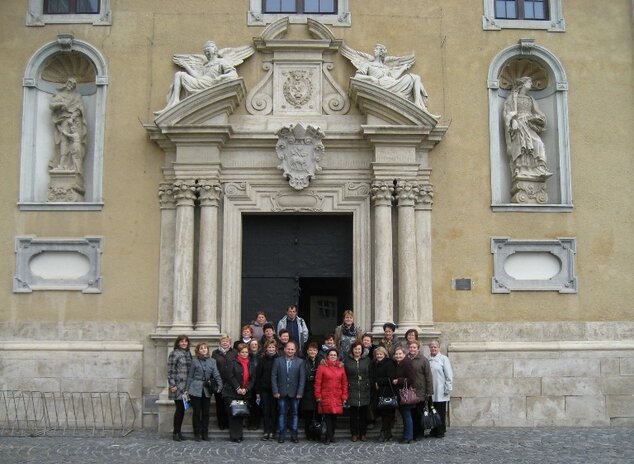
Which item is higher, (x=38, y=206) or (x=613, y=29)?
(x=613, y=29)

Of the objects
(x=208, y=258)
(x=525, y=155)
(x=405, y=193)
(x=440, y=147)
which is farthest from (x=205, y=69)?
(x=525, y=155)

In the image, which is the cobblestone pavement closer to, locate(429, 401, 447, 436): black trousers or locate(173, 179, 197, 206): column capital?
locate(429, 401, 447, 436): black trousers

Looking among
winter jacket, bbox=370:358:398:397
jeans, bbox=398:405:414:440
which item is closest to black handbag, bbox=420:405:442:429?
jeans, bbox=398:405:414:440

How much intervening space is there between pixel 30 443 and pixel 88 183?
4.50 metres

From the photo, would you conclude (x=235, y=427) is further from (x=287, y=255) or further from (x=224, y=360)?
(x=287, y=255)

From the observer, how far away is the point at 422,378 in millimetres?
11219

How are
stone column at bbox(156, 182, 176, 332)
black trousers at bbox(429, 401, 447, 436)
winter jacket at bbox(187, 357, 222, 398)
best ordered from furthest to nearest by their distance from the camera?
stone column at bbox(156, 182, 176, 332) < black trousers at bbox(429, 401, 447, 436) < winter jacket at bbox(187, 357, 222, 398)

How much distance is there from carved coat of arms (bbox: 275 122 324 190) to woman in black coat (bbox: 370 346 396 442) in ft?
11.0

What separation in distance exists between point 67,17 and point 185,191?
383 cm

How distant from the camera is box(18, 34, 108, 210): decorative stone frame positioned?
1346 cm

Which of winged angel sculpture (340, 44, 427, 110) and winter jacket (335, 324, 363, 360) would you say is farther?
winged angel sculpture (340, 44, 427, 110)

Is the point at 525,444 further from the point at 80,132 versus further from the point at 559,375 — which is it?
the point at 80,132

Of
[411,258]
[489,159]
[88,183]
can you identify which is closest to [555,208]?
[489,159]

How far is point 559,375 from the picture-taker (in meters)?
12.9
